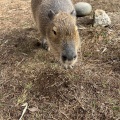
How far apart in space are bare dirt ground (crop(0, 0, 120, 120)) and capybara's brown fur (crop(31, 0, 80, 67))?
362mm

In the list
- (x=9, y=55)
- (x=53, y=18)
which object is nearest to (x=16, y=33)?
(x=9, y=55)

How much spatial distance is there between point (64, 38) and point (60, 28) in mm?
166

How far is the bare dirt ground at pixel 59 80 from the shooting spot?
3.98 metres

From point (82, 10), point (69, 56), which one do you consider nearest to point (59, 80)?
point (69, 56)

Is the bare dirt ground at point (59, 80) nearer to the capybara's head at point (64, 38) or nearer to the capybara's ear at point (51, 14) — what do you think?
the capybara's head at point (64, 38)

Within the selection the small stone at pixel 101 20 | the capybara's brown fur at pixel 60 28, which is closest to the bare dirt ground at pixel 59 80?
the small stone at pixel 101 20

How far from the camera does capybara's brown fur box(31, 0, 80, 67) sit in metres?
4.00

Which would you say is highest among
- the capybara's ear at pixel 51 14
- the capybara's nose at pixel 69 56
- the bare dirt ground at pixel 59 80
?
the capybara's ear at pixel 51 14

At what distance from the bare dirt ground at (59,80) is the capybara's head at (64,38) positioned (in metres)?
0.39

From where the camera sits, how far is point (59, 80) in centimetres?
439

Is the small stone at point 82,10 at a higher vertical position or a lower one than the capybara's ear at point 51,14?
lower

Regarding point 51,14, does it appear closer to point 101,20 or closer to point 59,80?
point 59,80

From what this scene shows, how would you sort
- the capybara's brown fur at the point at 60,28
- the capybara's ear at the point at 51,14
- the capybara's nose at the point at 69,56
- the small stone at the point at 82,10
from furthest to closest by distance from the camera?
1. the small stone at the point at 82,10
2. the capybara's ear at the point at 51,14
3. the capybara's brown fur at the point at 60,28
4. the capybara's nose at the point at 69,56

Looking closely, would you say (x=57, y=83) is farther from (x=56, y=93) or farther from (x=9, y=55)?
(x=9, y=55)
